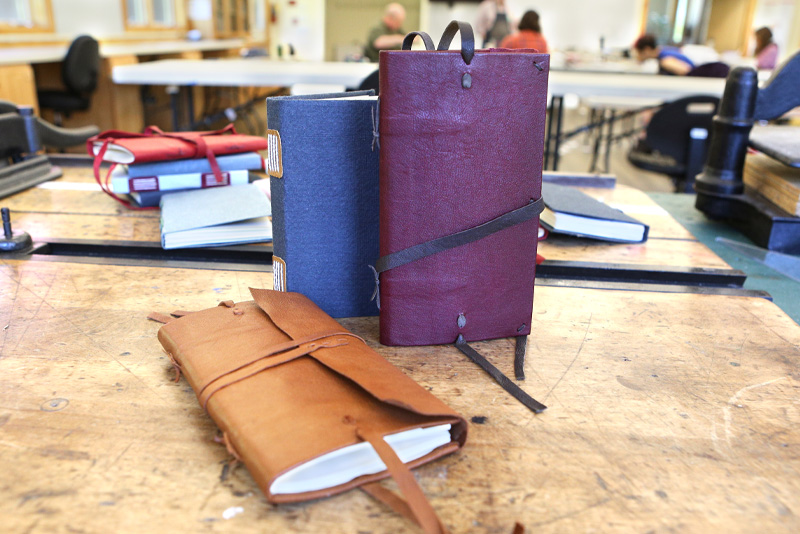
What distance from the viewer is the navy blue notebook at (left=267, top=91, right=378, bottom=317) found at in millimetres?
772

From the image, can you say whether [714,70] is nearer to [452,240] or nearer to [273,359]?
[452,240]

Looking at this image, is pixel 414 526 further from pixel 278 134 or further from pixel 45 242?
pixel 45 242

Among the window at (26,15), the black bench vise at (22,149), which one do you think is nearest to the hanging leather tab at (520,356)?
the black bench vise at (22,149)

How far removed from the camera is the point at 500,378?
2.30 ft

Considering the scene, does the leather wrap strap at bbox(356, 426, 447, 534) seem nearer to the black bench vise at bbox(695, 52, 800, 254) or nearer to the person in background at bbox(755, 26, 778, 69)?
the black bench vise at bbox(695, 52, 800, 254)

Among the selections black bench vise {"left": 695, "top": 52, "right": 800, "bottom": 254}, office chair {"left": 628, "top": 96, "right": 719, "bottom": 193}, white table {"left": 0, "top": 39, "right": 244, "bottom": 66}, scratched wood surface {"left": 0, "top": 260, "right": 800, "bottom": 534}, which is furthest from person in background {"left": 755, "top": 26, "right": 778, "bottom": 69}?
scratched wood surface {"left": 0, "top": 260, "right": 800, "bottom": 534}

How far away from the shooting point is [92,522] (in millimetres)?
476

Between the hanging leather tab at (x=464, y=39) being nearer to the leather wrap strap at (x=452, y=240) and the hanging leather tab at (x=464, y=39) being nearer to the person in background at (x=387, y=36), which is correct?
the leather wrap strap at (x=452, y=240)

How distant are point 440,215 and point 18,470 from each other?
473 millimetres

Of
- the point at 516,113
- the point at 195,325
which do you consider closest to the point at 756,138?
the point at 516,113

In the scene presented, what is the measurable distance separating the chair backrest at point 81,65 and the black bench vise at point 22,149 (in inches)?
136

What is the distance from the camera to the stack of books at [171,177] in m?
1.26

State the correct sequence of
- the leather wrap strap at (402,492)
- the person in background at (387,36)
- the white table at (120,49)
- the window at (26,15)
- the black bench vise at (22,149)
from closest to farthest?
the leather wrap strap at (402,492) → the black bench vise at (22,149) → the white table at (120,49) → the window at (26,15) → the person in background at (387,36)

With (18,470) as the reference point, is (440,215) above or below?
above
